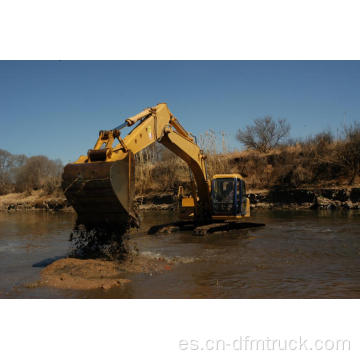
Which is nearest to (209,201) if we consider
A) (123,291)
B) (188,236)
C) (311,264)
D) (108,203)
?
(188,236)

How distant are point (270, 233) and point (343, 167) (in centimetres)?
1835

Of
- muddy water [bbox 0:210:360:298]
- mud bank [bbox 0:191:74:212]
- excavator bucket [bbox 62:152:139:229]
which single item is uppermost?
excavator bucket [bbox 62:152:139:229]

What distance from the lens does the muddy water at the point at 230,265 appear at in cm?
624

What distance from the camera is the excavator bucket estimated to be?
23.1 feet

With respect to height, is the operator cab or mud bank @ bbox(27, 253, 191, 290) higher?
the operator cab

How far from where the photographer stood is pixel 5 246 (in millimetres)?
12156

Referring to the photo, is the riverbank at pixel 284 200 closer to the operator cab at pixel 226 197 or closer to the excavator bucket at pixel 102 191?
the operator cab at pixel 226 197

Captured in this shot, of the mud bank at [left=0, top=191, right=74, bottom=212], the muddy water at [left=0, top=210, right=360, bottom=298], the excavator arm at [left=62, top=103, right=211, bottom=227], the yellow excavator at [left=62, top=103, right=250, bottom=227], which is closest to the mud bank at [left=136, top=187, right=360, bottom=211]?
the mud bank at [left=0, top=191, right=74, bottom=212]

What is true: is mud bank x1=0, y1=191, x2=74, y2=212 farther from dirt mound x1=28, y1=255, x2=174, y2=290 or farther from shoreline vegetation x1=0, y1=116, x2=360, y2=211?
dirt mound x1=28, y1=255, x2=174, y2=290

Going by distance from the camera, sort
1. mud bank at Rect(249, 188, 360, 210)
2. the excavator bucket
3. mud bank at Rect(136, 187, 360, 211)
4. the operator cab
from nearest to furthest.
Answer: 1. the excavator bucket
2. the operator cab
3. mud bank at Rect(249, 188, 360, 210)
4. mud bank at Rect(136, 187, 360, 211)

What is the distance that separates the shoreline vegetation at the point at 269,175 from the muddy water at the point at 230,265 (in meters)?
13.0

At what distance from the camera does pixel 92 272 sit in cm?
729

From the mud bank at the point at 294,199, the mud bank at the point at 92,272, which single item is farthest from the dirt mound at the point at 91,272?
the mud bank at the point at 294,199

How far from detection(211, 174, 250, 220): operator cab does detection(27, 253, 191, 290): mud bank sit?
6.07 m
